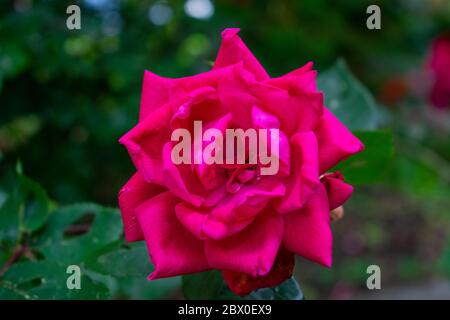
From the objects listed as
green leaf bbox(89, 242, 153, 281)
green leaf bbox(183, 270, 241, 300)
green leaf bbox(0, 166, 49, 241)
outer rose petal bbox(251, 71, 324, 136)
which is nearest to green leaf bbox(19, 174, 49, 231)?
green leaf bbox(0, 166, 49, 241)

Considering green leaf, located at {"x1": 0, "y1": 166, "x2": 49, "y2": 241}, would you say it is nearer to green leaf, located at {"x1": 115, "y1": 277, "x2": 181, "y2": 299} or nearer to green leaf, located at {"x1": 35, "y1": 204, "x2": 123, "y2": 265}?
green leaf, located at {"x1": 35, "y1": 204, "x2": 123, "y2": 265}

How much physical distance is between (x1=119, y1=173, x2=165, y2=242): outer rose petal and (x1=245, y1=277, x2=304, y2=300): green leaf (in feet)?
0.53

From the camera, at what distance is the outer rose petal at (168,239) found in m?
0.48

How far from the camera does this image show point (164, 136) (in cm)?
50

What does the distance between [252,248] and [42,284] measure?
0.99 feet

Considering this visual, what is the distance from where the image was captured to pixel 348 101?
751 millimetres

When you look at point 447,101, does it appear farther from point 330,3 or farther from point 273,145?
point 273,145

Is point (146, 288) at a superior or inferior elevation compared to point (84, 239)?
inferior

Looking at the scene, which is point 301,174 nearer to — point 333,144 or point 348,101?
point 333,144

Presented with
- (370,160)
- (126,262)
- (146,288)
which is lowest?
(146,288)

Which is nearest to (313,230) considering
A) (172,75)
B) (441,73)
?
(172,75)

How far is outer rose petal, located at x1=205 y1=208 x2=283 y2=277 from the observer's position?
1.51 ft

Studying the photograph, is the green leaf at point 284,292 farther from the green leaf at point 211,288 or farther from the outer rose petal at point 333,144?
the outer rose petal at point 333,144

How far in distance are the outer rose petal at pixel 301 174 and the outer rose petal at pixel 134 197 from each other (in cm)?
12
